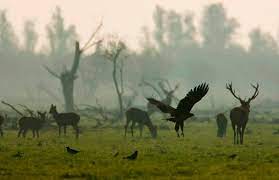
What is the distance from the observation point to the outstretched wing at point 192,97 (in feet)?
54.2

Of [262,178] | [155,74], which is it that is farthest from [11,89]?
[262,178]

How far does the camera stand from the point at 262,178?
576 inches

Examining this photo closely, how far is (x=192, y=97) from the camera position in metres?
16.8

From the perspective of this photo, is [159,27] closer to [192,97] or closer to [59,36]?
[59,36]

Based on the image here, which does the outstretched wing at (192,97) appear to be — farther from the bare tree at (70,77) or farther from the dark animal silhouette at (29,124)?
the bare tree at (70,77)

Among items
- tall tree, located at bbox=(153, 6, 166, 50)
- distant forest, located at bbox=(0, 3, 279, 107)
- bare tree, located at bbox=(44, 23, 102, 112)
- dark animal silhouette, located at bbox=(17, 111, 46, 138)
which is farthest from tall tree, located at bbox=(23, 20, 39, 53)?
dark animal silhouette, located at bbox=(17, 111, 46, 138)

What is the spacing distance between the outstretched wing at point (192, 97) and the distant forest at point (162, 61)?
3088 inches

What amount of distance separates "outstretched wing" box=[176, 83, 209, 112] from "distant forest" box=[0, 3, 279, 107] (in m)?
78.4

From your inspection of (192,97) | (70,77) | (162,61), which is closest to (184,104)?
(192,97)

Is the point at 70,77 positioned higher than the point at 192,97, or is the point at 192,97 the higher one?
the point at 70,77

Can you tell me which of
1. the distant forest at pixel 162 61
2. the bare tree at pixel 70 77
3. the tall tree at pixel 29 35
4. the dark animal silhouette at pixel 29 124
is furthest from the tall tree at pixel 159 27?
the dark animal silhouette at pixel 29 124

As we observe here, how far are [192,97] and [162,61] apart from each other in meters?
109

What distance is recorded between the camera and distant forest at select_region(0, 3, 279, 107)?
113m

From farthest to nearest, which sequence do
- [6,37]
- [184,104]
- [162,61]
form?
[6,37] → [162,61] → [184,104]
